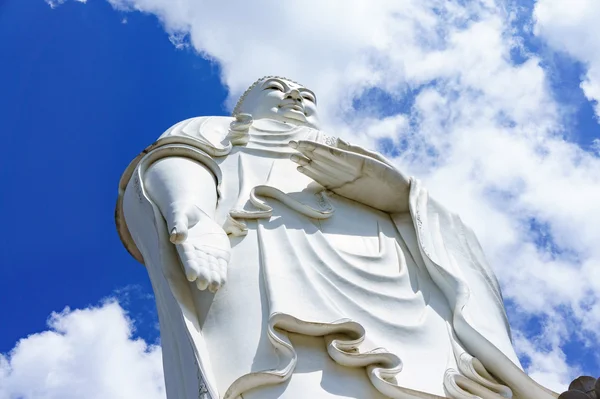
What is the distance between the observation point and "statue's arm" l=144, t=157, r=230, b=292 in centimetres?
483

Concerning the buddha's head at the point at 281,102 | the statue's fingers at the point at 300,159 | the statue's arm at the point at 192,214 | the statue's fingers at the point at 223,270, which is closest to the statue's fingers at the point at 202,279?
the statue's arm at the point at 192,214

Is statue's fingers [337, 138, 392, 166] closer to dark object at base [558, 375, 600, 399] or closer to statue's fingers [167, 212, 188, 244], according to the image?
statue's fingers [167, 212, 188, 244]

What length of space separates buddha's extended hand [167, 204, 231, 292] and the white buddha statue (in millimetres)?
11

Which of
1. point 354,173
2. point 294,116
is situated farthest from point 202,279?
point 294,116

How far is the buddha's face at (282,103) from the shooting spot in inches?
316

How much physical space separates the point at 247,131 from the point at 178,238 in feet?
7.37

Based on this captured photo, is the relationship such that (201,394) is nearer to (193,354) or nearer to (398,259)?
(193,354)

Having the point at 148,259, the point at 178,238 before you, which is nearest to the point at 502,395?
the point at 178,238

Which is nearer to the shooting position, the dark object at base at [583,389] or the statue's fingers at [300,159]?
the dark object at base at [583,389]

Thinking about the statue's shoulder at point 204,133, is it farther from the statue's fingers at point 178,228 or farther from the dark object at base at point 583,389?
the dark object at base at point 583,389

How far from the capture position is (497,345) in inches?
210

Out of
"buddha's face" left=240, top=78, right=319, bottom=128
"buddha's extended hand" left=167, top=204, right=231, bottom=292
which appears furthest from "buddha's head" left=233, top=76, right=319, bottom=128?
"buddha's extended hand" left=167, top=204, right=231, bottom=292

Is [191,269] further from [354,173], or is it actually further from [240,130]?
[240,130]

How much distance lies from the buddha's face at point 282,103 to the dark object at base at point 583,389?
4878mm
